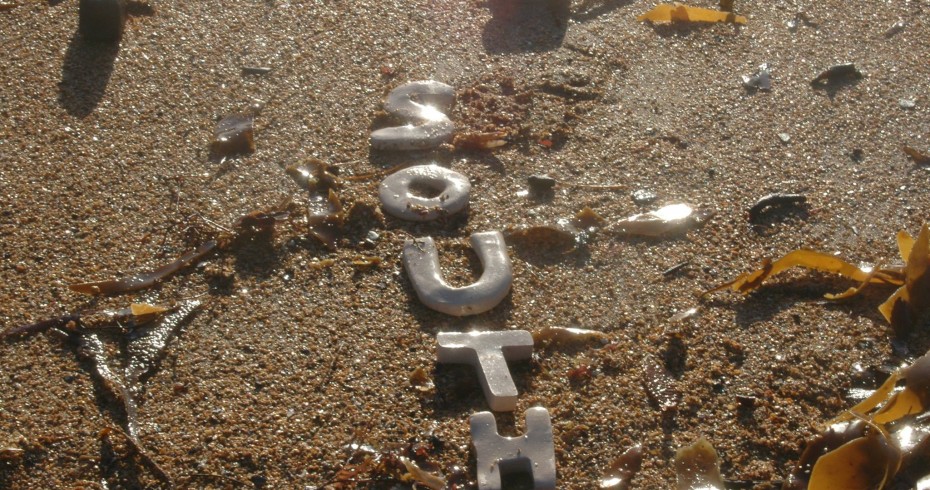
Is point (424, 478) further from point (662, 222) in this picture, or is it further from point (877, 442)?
point (662, 222)

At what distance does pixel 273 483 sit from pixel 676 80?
233 centimetres

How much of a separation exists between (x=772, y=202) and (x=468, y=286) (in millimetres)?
1128

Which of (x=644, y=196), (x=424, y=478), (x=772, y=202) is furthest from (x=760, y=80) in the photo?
(x=424, y=478)

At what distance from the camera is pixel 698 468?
2506 mm

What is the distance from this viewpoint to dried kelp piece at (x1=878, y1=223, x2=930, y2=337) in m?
2.91

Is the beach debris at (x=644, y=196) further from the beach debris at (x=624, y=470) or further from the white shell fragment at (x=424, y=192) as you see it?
the beach debris at (x=624, y=470)

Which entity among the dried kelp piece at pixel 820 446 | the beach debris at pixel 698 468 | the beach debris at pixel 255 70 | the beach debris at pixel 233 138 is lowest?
the dried kelp piece at pixel 820 446

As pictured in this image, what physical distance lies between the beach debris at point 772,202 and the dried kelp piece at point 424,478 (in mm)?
1464

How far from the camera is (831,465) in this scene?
247 cm

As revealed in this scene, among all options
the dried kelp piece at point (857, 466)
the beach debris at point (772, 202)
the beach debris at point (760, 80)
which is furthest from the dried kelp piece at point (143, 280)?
the beach debris at point (760, 80)

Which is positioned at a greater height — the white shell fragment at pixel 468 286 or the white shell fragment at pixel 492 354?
the white shell fragment at pixel 468 286

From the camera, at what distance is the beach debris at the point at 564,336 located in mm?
2855

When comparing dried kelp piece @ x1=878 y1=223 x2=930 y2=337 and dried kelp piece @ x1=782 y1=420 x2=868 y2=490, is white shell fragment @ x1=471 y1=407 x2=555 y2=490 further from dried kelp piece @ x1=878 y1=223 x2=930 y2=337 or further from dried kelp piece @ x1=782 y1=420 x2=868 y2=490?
dried kelp piece @ x1=878 y1=223 x2=930 y2=337

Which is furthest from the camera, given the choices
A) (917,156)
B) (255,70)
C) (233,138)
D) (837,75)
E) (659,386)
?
(837,75)
